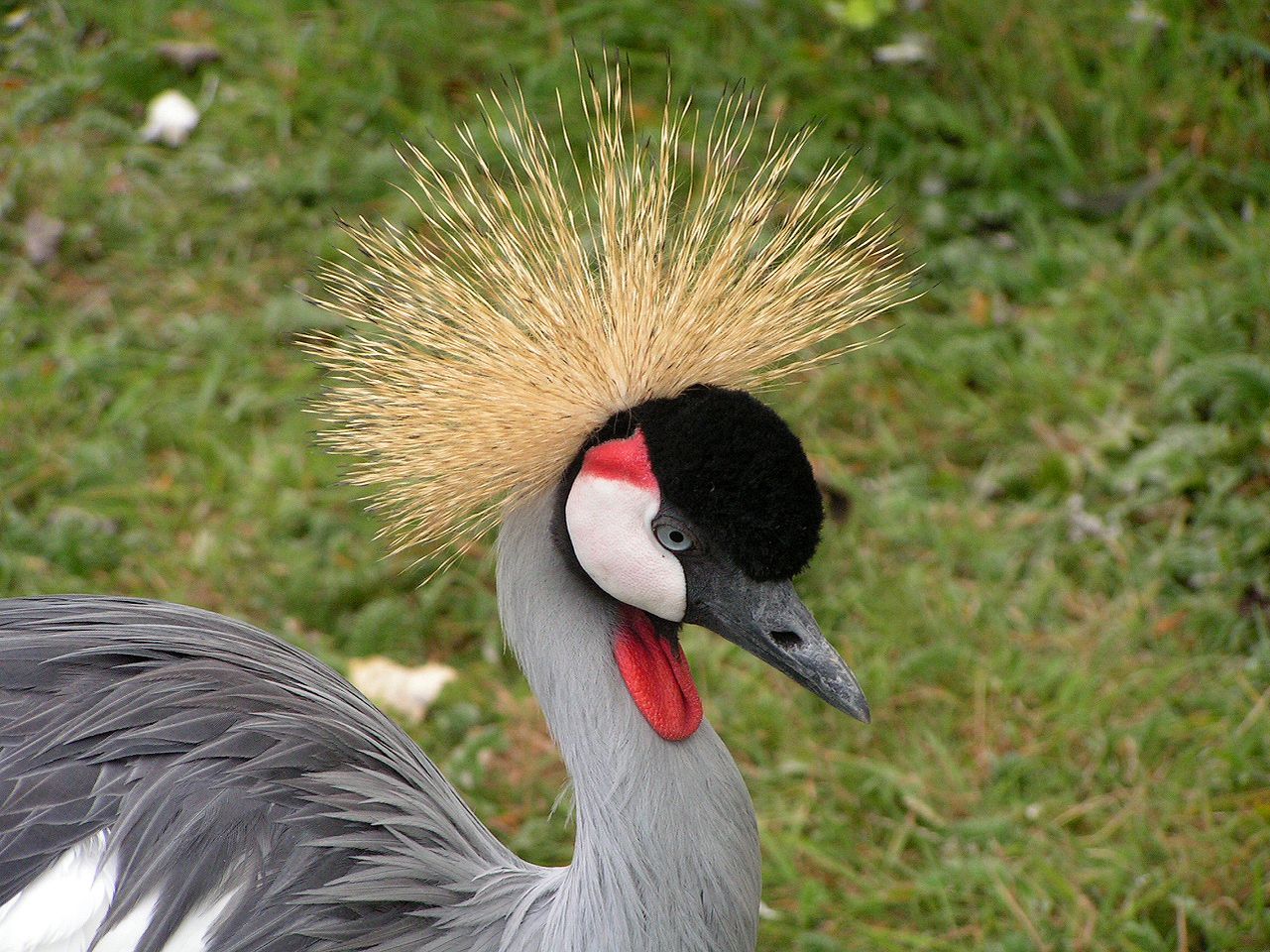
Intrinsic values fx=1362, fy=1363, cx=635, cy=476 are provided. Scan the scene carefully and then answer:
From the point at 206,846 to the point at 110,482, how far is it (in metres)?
1.38

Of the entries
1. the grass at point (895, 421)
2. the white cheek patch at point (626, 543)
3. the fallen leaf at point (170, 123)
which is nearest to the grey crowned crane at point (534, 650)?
the white cheek patch at point (626, 543)

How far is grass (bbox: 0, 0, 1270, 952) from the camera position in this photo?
6.40ft

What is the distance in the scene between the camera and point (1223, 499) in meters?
2.27

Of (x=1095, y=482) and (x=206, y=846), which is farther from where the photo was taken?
A: (x=1095, y=482)

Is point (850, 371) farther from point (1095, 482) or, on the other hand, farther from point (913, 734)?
point (913, 734)

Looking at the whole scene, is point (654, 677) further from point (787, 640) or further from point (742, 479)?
point (742, 479)

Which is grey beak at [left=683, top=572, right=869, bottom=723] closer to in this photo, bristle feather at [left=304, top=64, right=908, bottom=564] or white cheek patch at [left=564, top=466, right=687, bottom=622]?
white cheek patch at [left=564, top=466, right=687, bottom=622]

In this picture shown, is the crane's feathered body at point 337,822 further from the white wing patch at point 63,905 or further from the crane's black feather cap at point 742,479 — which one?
the crane's black feather cap at point 742,479

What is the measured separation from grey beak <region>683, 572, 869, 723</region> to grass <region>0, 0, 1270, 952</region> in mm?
758

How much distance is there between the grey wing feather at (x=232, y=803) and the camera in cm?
124

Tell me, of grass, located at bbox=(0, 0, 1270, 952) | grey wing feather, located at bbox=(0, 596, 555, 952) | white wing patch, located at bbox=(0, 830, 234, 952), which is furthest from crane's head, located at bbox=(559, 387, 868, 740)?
grass, located at bbox=(0, 0, 1270, 952)

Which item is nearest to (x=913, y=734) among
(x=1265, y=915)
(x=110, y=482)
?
(x=1265, y=915)

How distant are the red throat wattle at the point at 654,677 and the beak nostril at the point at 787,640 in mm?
116

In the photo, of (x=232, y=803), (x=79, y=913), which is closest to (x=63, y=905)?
(x=79, y=913)
